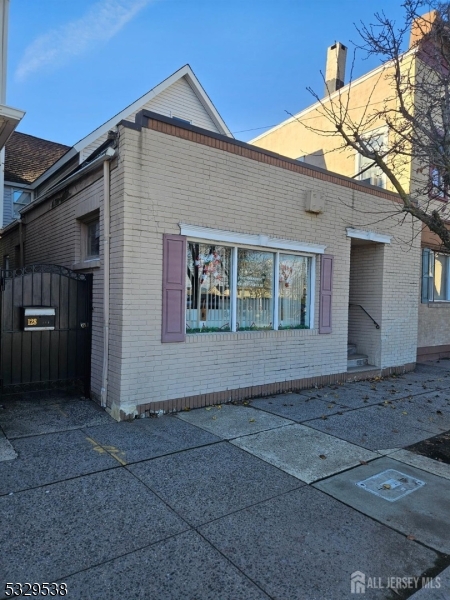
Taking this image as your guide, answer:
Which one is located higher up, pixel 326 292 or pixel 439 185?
pixel 439 185

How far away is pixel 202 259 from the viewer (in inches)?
256

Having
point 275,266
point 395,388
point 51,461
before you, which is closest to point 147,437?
point 51,461

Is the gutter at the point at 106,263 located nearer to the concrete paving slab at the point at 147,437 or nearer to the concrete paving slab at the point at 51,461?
the concrete paving slab at the point at 147,437

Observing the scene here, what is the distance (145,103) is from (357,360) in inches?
394

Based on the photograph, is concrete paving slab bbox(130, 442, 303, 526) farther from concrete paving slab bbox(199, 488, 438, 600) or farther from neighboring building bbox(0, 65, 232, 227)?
neighboring building bbox(0, 65, 232, 227)

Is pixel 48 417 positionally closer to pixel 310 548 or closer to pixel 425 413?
pixel 310 548

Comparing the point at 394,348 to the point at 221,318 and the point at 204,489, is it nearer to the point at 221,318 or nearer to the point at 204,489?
the point at 221,318

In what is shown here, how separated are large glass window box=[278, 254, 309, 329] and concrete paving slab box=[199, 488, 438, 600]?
4.45 metres

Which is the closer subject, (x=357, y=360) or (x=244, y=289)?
(x=244, y=289)

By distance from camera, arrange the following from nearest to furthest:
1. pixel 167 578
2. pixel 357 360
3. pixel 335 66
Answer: pixel 167 578
pixel 357 360
pixel 335 66

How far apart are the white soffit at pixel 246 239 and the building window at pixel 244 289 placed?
0.17m

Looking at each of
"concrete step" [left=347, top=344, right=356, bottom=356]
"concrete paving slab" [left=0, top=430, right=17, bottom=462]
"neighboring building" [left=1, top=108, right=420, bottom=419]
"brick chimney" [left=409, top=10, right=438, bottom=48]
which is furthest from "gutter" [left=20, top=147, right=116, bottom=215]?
"concrete step" [left=347, top=344, right=356, bottom=356]

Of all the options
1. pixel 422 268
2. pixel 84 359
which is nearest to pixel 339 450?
pixel 84 359

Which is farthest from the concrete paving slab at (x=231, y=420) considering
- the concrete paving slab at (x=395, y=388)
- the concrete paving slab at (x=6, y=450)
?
the concrete paving slab at (x=395, y=388)
